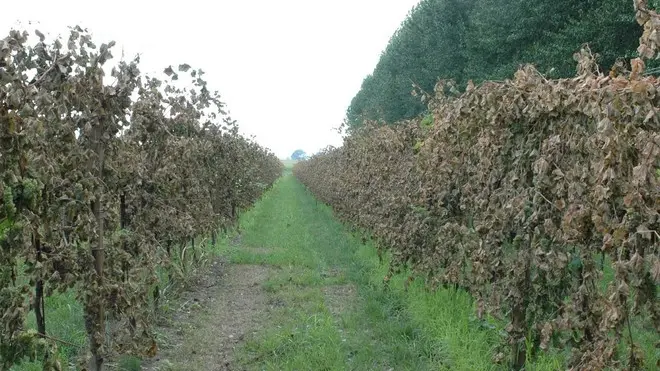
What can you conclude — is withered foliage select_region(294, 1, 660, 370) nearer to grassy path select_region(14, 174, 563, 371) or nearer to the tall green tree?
grassy path select_region(14, 174, 563, 371)

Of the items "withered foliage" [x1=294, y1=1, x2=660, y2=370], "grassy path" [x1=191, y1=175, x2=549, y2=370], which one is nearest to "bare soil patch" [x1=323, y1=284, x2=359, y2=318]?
"grassy path" [x1=191, y1=175, x2=549, y2=370]

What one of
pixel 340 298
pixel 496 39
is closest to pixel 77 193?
pixel 340 298

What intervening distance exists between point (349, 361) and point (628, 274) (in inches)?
150

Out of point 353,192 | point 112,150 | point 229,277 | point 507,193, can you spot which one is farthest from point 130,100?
point 353,192

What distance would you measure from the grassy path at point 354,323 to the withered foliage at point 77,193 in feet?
5.27

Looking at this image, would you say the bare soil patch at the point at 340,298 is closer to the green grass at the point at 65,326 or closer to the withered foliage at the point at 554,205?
the withered foliage at the point at 554,205

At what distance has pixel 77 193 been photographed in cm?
419

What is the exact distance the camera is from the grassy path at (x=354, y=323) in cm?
588

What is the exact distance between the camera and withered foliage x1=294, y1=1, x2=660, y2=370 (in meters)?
2.74

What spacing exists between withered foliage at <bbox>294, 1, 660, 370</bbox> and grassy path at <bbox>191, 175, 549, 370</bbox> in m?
0.52

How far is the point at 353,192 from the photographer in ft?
44.3

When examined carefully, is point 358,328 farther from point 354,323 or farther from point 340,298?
point 340,298

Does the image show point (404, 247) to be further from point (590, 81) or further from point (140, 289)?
point (590, 81)

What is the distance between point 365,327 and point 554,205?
395 cm
